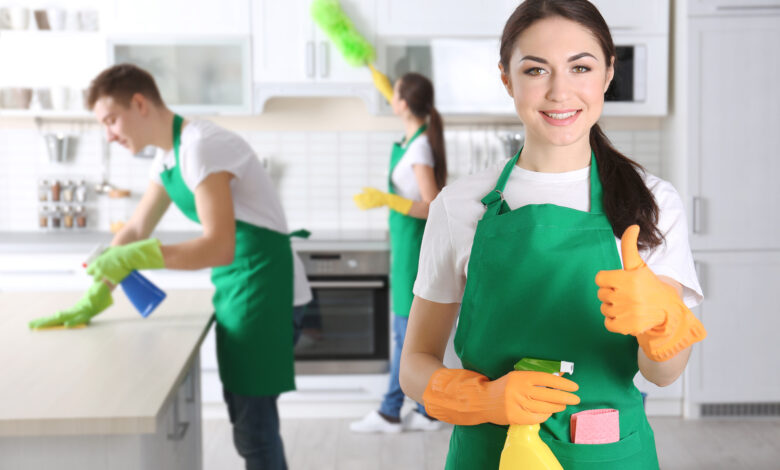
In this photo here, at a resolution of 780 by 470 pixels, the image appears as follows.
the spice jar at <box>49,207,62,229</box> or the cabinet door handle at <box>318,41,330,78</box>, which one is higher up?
the cabinet door handle at <box>318,41,330,78</box>

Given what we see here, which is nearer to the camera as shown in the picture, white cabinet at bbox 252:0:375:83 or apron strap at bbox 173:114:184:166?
apron strap at bbox 173:114:184:166

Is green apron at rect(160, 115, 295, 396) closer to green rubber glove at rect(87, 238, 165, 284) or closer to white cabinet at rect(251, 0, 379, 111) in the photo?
green rubber glove at rect(87, 238, 165, 284)

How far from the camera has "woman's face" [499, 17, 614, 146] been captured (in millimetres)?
950

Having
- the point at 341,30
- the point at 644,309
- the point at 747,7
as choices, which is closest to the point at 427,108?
the point at 341,30

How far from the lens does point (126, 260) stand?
6.15 feet

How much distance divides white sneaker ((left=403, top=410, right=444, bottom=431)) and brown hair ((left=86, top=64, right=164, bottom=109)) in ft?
5.83

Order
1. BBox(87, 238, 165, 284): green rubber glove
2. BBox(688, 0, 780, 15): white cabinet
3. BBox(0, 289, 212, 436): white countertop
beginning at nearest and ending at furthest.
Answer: BBox(0, 289, 212, 436): white countertop < BBox(87, 238, 165, 284): green rubber glove < BBox(688, 0, 780, 15): white cabinet

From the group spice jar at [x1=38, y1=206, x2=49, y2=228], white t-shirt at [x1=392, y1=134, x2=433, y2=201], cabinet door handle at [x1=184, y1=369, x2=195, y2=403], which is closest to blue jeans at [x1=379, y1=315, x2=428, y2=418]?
white t-shirt at [x1=392, y1=134, x2=433, y2=201]

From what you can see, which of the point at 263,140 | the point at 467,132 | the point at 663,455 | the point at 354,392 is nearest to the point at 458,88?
the point at 467,132

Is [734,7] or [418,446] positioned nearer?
[418,446]

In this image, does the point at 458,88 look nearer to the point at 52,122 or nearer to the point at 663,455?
the point at 663,455

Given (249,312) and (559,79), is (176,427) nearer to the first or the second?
(249,312)

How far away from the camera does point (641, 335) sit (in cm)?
85

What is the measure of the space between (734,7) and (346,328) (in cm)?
214
